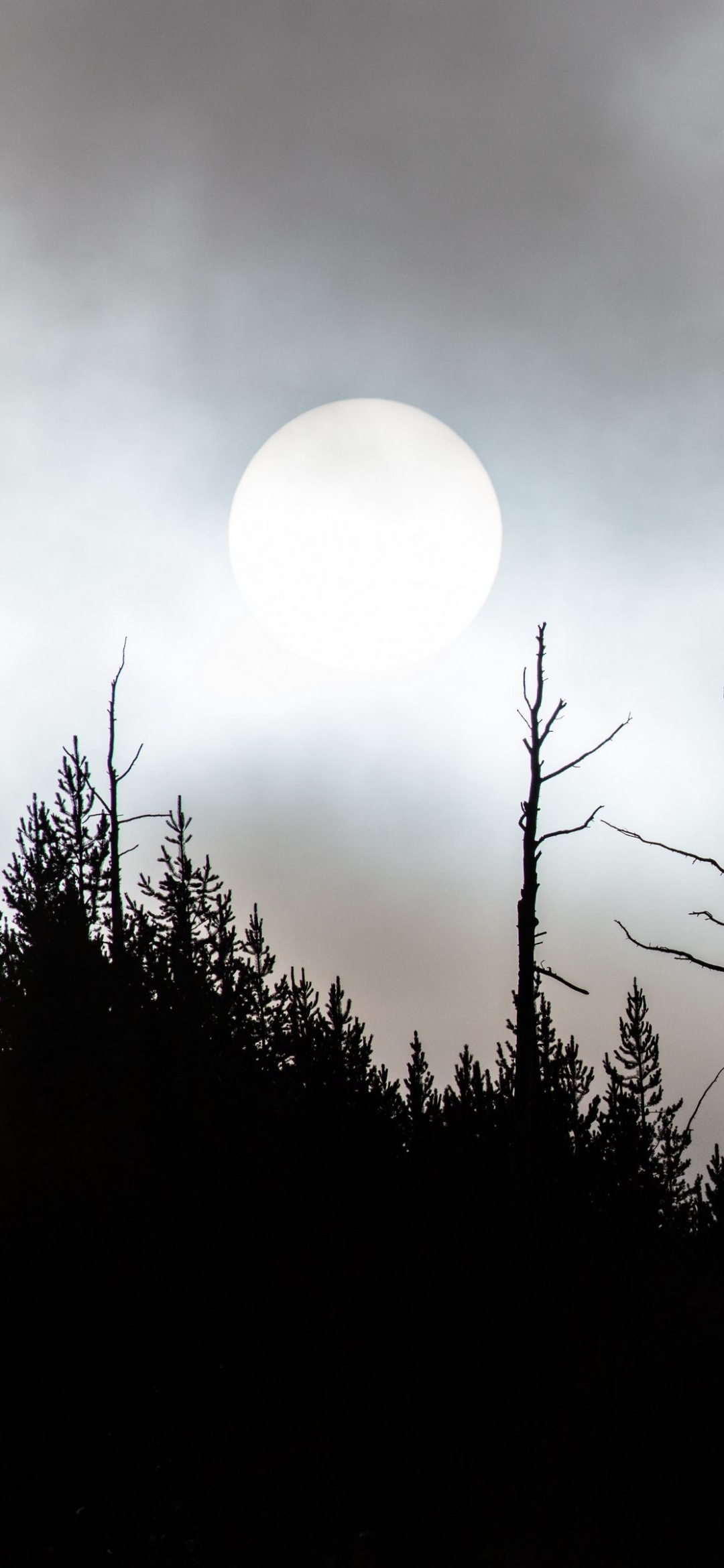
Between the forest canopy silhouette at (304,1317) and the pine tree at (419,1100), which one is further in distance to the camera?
the pine tree at (419,1100)

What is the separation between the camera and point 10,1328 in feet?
38.8

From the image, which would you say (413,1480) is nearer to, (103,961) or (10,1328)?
(10,1328)

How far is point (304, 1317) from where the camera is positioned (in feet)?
41.7

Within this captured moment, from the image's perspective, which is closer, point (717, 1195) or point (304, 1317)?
point (304, 1317)

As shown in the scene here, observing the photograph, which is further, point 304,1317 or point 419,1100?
point 419,1100

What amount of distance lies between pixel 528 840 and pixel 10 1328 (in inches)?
356

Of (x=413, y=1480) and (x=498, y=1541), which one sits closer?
(x=498, y=1541)

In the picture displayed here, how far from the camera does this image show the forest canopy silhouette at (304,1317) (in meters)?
10.1

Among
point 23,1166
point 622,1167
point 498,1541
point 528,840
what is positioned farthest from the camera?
point 622,1167

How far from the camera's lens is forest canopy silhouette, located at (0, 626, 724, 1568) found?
33.0 feet

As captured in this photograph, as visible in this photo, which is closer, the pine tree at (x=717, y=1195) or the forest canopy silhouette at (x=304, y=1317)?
the forest canopy silhouette at (x=304, y=1317)

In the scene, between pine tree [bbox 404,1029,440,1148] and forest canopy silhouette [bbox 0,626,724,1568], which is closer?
forest canopy silhouette [bbox 0,626,724,1568]

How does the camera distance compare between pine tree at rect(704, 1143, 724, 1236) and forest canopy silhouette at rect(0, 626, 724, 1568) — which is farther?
pine tree at rect(704, 1143, 724, 1236)

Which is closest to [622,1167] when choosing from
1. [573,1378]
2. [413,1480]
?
[573,1378]
